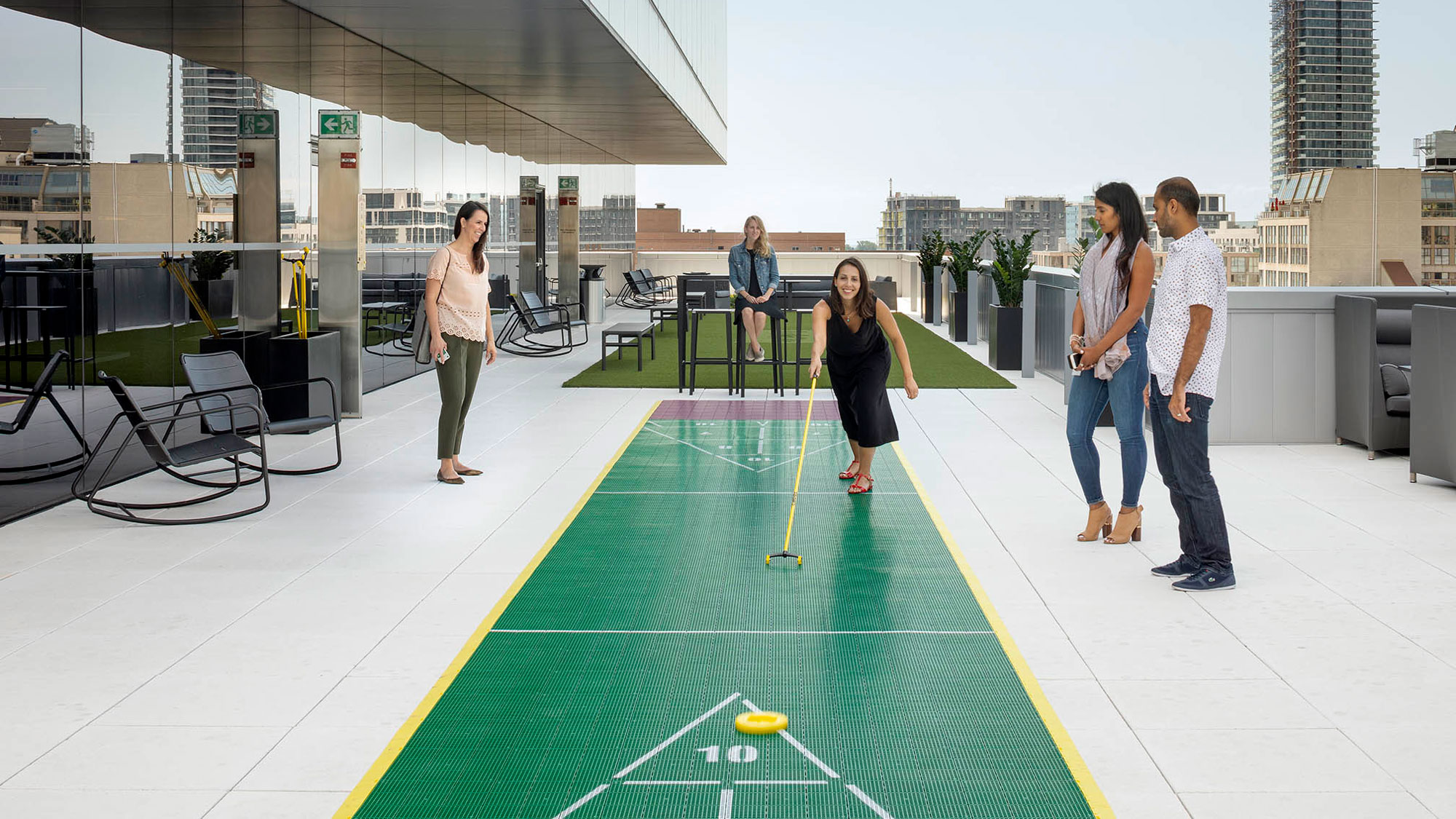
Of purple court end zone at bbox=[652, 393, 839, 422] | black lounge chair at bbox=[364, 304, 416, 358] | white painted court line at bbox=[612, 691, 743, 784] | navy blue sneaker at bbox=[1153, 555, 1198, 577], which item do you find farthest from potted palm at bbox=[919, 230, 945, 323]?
white painted court line at bbox=[612, 691, 743, 784]

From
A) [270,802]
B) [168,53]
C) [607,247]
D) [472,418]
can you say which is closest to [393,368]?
[472,418]

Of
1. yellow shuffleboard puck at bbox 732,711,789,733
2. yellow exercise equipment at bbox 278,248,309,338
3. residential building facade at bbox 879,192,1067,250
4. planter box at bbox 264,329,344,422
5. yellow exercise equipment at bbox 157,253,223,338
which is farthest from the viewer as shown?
residential building facade at bbox 879,192,1067,250

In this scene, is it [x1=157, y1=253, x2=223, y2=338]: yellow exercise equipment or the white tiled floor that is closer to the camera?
the white tiled floor

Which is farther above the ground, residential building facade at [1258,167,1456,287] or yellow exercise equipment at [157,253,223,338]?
residential building facade at [1258,167,1456,287]

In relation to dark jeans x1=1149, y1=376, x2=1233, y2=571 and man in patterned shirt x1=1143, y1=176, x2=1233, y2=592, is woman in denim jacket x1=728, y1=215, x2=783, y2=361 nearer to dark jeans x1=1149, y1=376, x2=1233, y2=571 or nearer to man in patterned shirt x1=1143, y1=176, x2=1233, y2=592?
man in patterned shirt x1=1143, y1=176, x2=1233, y2=592

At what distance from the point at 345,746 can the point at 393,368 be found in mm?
11907

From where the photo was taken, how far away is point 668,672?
4953 millimetres

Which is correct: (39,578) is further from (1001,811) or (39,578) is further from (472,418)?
(472,418)

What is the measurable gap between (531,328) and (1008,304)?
6609 millimetres

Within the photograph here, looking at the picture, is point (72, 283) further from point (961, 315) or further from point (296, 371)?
point (961, 315)

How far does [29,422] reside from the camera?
7.97m

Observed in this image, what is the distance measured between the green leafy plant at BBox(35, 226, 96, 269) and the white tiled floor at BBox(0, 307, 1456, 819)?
1.47m

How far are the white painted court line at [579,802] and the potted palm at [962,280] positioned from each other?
17.2m

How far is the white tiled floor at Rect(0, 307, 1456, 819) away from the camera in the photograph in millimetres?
3957
